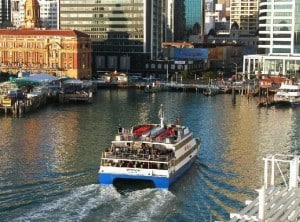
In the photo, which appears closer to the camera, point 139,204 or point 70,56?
point 139,204

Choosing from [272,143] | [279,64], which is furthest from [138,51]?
[272,143]

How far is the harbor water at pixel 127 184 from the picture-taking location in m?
20.6

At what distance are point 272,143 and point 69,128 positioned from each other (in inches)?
471

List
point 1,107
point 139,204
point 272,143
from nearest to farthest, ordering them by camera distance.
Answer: point 139,204, point 272,143, point 1,107

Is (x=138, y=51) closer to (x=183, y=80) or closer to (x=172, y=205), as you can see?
(x=183, y=80)

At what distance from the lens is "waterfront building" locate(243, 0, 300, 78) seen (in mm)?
77625

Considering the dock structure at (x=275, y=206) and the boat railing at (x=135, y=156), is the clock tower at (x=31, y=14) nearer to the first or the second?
the boat railing at (x=135, y=156)

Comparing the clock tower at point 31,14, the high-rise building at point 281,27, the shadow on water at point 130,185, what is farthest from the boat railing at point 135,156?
the clock tower at point 31,14

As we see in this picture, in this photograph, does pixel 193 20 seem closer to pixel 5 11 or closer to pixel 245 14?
pixel 245 14

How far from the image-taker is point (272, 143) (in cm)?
3397

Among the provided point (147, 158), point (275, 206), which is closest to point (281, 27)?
point (147, 158)

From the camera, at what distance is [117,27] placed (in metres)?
88.0

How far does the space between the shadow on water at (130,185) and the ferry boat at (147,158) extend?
0.31 meters

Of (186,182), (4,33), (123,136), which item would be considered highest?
(4,33)
